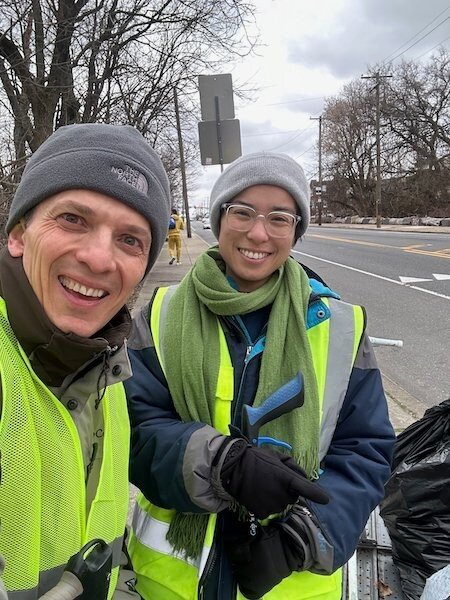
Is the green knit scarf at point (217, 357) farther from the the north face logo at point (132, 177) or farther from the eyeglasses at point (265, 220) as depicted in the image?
the the north face logo at point (132, 177)

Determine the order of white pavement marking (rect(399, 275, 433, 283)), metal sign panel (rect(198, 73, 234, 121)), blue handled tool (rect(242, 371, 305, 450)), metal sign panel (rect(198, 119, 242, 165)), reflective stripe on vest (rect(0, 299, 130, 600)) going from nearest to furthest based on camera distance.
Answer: reflective stripe on vest (rect(0, 299, 130, 600)) < blue handled tool (rect(242, 371, 305, 450)) < metal sign panel (rect(198, 73, 234, 121)) < metal sign panel (rect(198, 119, 242, 165)) < white pavement marking (rect(399, 275, 433, 283))

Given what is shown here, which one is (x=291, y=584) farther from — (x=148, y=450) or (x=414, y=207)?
(x=414, y=207)

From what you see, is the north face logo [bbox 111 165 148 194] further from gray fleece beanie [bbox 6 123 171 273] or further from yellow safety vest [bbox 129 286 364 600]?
yellow safety vest [bbox 129 286 364 600]

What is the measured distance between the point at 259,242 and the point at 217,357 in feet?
1.49

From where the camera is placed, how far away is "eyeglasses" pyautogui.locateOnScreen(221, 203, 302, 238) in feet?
5.76

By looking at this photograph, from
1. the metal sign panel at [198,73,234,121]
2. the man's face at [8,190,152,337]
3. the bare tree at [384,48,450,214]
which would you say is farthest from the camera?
the bare tree at [384,48,450,214]

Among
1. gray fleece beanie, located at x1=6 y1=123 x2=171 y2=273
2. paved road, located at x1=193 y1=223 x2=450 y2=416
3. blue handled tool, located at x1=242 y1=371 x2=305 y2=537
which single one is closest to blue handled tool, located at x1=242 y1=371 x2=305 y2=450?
blue handled tool, located at x1=242 y1=371 x2=305 y2=537

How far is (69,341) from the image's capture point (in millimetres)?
1056

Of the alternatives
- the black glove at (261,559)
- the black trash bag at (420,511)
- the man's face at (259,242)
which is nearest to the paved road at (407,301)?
the black trash bag at (420,511)

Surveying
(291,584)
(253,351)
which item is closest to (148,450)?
(253,351)

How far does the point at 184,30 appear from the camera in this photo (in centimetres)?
930

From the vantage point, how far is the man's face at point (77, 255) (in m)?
1.13

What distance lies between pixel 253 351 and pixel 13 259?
768 mm

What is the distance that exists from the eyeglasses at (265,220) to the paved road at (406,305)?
2.94m
